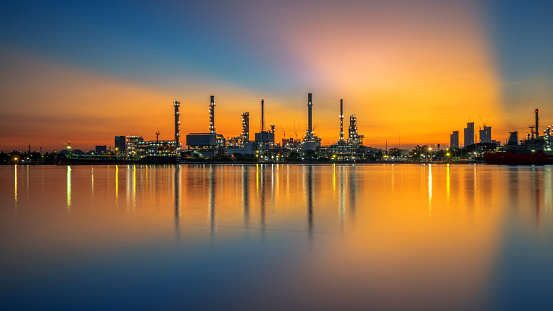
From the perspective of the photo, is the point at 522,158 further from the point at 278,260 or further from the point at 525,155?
the point at 278,260

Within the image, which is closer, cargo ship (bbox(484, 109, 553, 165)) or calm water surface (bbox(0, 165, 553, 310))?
calm water surface (bbox(0, 165, 553, 310))

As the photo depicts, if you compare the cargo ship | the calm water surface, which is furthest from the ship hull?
the calm water surface

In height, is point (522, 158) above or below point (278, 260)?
above

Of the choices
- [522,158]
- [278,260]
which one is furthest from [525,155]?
[278,260]

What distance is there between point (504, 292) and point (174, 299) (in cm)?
559

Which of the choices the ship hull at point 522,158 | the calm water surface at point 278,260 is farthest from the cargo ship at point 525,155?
the calm water surface at point 278,260

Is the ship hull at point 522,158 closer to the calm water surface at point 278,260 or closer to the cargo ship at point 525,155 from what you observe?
the cargo ship at point 525,155

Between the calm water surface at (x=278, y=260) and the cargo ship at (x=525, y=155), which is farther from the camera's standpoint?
the cargo ship at (x=525, y=155)

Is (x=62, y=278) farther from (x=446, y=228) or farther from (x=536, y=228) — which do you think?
(x=536, y=228)

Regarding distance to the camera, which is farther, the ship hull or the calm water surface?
the ship hull

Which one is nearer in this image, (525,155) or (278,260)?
(278,260)

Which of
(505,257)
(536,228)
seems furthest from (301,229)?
(536,228)

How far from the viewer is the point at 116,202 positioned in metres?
20.9

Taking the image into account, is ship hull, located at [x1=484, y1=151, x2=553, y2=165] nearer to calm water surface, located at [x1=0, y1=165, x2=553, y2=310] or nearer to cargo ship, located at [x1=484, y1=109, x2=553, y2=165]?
cargo ship, located at [x1=484, y1=109, x2=553, y2=165]
